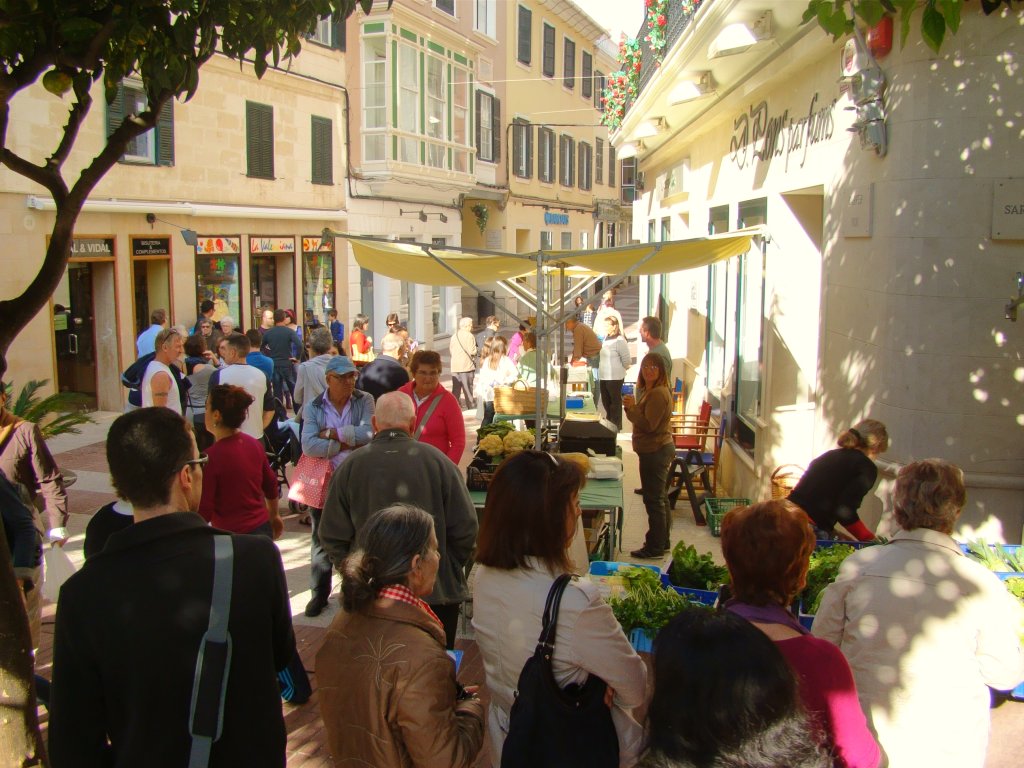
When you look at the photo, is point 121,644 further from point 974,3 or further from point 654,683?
point 974,3

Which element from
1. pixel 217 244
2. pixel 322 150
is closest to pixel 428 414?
pixel 217 244

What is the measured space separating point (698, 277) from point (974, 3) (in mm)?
8566

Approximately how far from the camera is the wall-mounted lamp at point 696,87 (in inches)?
430

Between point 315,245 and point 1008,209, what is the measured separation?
1748 cm

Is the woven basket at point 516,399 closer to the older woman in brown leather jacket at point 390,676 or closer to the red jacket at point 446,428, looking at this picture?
the red jacket at point 446,428

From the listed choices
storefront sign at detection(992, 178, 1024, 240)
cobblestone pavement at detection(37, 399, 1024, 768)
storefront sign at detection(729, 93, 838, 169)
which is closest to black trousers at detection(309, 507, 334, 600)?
cobblestone pavement at detection(37, 399, 1024, 768)

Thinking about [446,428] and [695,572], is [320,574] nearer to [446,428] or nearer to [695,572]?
[446,428]

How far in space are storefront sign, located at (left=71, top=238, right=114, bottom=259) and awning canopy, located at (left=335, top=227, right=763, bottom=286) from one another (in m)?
7.65

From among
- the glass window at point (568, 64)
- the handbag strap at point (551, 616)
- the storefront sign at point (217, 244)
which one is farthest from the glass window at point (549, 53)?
the handbag strap at point (551, 616)

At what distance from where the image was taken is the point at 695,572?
510 cm

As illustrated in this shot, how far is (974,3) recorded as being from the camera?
5.46m

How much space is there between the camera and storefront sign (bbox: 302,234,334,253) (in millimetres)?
20903

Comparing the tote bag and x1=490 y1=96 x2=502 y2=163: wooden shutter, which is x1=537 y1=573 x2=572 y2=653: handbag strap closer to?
the tote bag

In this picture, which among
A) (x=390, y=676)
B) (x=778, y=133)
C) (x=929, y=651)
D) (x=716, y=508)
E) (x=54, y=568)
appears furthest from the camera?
(x=778, y=133)
